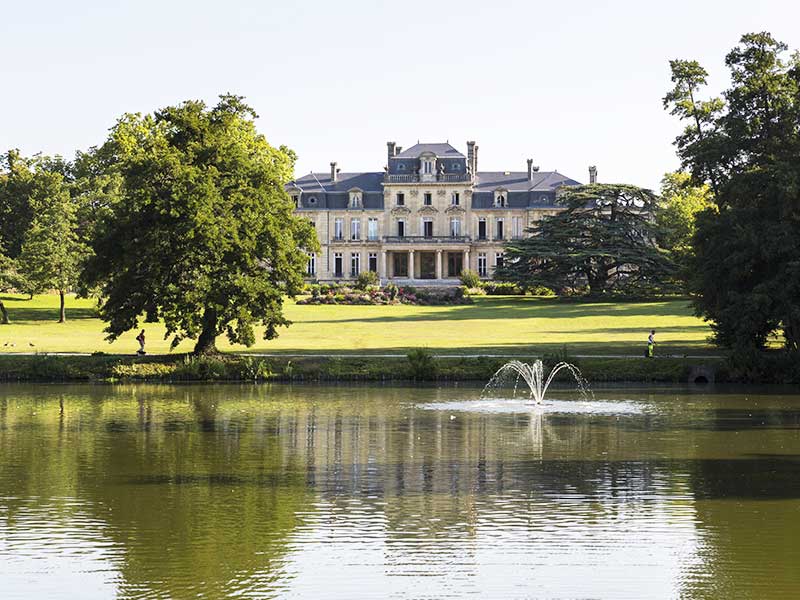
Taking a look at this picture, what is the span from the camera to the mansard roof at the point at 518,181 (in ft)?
324

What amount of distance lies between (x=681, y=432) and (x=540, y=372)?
1224cm

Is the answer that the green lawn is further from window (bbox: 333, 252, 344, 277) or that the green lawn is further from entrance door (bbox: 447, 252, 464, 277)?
window (bbox: 333, 252, 344, 277)

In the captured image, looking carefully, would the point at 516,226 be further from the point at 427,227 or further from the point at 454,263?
the point at 427,227

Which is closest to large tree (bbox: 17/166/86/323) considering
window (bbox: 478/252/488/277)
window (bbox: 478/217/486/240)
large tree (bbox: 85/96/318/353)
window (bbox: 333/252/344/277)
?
large tree (bbox: 85/96/318/353)

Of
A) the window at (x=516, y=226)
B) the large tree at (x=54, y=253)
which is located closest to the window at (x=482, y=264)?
the window at (x=516, y=226)

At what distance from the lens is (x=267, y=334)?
40219 mm

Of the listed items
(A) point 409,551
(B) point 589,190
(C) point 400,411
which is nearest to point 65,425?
(C) point 400,411

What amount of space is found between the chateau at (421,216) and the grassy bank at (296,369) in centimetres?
5917

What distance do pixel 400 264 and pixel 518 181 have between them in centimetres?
1142

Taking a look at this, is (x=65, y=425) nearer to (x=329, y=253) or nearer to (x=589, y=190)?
(x=589, y=190)

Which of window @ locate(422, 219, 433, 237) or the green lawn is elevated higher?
window @ locate(422, 219, 433, 237)

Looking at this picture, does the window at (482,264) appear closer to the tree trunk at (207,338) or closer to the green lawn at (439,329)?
the green lawn at (439,329)

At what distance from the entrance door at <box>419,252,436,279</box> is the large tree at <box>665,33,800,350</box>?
57.3 meters

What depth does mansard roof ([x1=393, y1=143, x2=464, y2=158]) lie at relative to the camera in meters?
100
